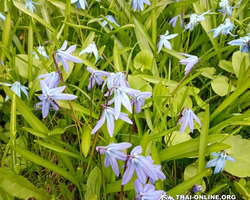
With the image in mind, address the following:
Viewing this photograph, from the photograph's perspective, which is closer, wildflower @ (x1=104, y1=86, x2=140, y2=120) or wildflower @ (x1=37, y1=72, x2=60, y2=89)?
wildflower @ (x1=104, y1=86, x2=140, y2=120)

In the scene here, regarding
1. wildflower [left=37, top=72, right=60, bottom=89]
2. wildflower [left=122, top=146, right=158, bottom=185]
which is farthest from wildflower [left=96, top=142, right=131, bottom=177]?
wildflower [left=37, top=72, right=60, bottom=89]

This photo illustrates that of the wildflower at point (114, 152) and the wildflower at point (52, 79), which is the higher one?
the wildflower at point (52, 79)

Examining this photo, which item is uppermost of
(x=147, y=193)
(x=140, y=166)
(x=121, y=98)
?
(x=121, y=98)

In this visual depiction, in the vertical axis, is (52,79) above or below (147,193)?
above

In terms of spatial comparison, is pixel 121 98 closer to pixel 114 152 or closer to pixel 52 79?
pixel 114 152

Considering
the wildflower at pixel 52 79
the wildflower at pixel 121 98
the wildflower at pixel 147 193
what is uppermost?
the wildflower at pixel 52 79

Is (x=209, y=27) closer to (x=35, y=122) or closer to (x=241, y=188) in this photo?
(x=241, y=188)

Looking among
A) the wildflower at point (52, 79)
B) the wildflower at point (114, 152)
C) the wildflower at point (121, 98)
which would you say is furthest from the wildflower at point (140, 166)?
the wildflower at point (52, 79)

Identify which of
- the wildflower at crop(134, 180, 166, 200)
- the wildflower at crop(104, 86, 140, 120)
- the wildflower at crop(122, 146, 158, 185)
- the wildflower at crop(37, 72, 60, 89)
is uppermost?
the wildflower at crop(37, 72, 60, 89)

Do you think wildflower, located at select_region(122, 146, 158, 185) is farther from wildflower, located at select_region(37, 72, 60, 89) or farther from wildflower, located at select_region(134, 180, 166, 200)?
wildflower, located at select_region(37, 72, 60, 89)

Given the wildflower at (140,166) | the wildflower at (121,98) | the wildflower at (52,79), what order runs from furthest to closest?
the wildflower at (52,79), the wildflower at (121,98), the wildflower at (140,166)

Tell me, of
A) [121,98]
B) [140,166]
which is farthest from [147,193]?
[121,98]

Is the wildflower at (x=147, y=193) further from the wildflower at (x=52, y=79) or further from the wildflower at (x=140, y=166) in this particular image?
the wildflower at (x=52, y=79)

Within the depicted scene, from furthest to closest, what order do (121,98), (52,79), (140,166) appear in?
(52,79)
(121,98)
(140,166)
